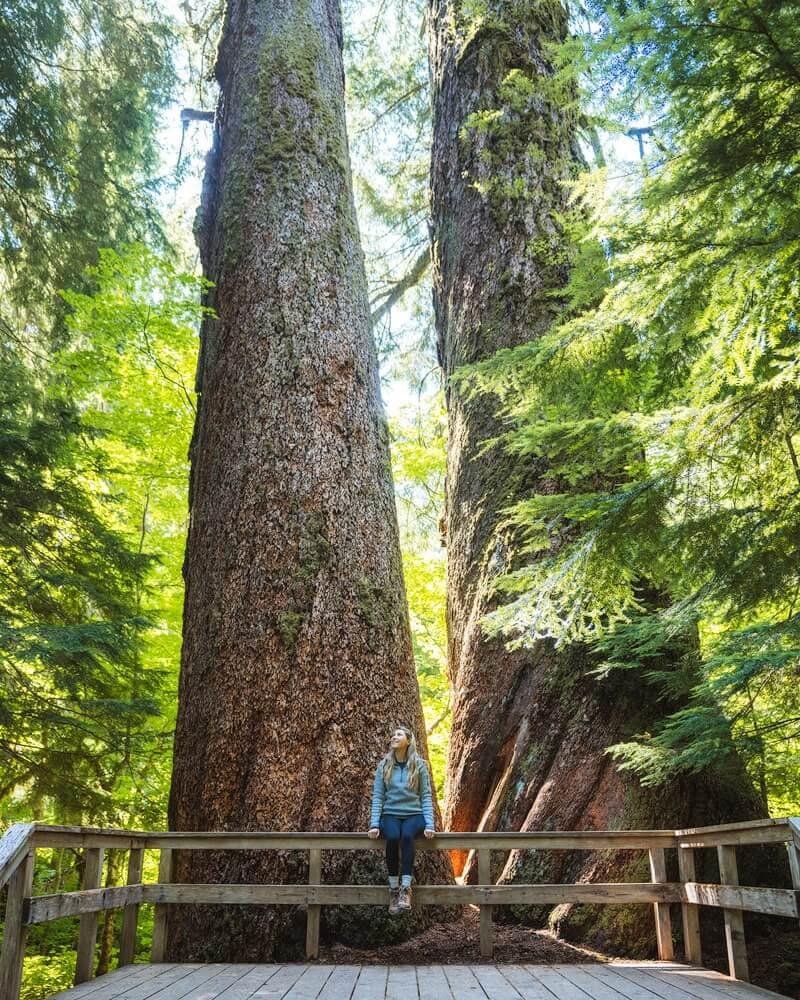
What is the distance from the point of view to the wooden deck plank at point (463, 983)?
354cm

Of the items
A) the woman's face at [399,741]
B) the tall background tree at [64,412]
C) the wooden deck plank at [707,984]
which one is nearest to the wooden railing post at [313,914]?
the woman's face at [399,741]

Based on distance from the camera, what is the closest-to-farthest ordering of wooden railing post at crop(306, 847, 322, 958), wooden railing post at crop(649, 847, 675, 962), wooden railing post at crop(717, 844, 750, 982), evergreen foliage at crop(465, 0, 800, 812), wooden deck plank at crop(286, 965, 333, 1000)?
evergreen foliage at crop(465, 0, 800, 812) < wooden deck plank at crop(286, 965, 333, 1000) < wooden railing post at crop(717, 844, 750, 982) < wooden railing post at crop(306, 847, 322, 958) < wooden railing post at crop(649, 847, 675, 962)

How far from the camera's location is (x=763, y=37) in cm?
290

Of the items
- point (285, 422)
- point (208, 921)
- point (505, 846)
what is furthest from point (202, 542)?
point (505, 846)

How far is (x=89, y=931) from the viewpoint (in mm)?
4102

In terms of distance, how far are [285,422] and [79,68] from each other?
26.5 ft

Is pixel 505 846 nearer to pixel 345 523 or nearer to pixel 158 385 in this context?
pixel 345 523

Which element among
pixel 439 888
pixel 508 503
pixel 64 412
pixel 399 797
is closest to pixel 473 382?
pixel 508 503

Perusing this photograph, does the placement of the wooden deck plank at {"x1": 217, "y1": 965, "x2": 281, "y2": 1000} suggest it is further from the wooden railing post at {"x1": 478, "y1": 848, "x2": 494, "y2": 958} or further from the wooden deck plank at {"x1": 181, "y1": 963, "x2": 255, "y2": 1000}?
the wooden railing post at {"x1": 478, "y1": 848, "x2": 494, "y2": 958}

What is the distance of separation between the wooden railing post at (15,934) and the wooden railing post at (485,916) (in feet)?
7.88

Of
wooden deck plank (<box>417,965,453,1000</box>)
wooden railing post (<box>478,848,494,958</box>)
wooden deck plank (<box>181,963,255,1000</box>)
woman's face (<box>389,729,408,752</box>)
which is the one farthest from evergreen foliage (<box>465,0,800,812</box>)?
wooden deck plank (<box>181,963,255,1000</box>)

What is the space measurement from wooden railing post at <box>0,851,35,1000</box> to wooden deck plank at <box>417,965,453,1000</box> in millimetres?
1689

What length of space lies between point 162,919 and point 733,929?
3125 mm

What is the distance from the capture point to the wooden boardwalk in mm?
3512
